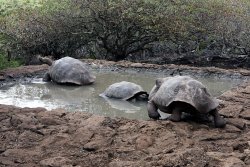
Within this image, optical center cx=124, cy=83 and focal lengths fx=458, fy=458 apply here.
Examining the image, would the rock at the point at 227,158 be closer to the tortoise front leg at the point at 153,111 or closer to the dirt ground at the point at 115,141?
the dirt ground at the point at 115,141

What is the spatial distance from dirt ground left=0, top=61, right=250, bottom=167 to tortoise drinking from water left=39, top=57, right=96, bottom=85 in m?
2.50

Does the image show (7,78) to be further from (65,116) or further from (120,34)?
(120,34)

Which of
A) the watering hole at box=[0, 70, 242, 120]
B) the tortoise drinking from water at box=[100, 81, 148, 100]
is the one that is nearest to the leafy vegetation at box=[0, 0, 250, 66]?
the watering hole at box=[0, 70, 242, 120]

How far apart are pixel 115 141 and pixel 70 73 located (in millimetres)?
3821

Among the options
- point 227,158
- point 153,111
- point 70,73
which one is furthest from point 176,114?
point 70,73

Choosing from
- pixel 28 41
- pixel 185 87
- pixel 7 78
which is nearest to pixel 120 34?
pixel 28 41

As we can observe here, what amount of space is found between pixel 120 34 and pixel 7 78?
187 inches

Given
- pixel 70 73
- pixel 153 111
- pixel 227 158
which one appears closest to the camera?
pixel 227 158

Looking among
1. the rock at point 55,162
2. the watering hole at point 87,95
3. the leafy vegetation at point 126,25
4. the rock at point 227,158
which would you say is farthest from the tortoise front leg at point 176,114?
the leafy vegetation at point 126,25

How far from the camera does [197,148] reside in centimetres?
427

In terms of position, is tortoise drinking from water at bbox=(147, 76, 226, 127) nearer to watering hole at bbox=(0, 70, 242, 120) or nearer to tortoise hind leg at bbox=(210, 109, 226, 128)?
tortoise hind leg at bbox=(210, 109, 226, 128)

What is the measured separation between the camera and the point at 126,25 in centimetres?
1270

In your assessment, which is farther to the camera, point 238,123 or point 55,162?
point 238,123

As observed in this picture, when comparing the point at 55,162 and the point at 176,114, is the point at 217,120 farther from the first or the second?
the point at 55,162
